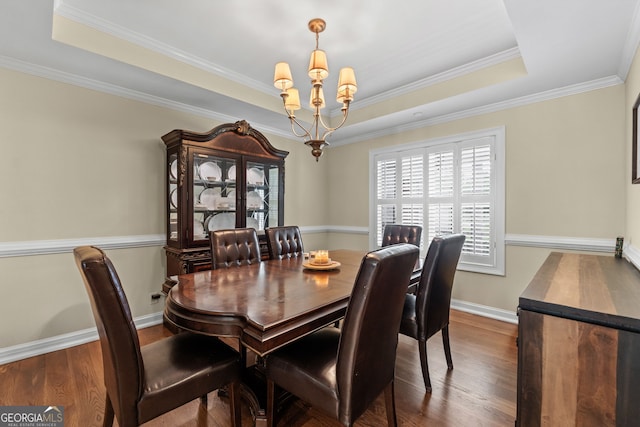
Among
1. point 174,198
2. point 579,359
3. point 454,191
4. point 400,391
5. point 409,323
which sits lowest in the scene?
point 400,391

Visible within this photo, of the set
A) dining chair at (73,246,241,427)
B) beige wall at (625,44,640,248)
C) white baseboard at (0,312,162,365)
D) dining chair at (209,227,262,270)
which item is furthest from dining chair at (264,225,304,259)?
beige wall at (625,44,640,248)

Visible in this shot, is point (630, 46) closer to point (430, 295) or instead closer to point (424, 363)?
point (430, 295)

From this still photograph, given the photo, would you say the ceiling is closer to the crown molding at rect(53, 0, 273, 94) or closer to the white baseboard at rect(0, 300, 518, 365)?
the crown molding at rect(53, 0, 273, 94)

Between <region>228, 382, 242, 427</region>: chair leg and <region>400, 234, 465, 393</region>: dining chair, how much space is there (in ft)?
3.70

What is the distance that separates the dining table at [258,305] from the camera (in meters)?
1.18

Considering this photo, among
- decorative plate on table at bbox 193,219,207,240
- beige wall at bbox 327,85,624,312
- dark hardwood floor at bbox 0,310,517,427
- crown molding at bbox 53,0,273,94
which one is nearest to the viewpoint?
dark hardwood floor at bbox 0,310,517,427

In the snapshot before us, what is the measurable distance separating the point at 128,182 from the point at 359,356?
2.83 metres

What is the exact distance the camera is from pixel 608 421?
91cm

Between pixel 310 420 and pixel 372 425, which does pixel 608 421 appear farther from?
pixel 310 420

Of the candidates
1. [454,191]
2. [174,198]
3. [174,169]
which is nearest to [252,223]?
[174,198]

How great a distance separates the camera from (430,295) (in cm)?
189

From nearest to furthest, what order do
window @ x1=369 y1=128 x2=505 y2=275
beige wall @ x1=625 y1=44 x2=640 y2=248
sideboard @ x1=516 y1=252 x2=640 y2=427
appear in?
sideboard @ x1=516 y1=252 x2=640 y2=427 < beige wall @ x1=625 y1=44 x2=640 y2=248 < window @ x1=369 y1=128 x2=505 y2=275

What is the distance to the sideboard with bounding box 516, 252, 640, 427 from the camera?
2.93 feet

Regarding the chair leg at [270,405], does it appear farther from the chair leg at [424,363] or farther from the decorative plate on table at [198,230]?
the decorative plate on table at [198,230]
